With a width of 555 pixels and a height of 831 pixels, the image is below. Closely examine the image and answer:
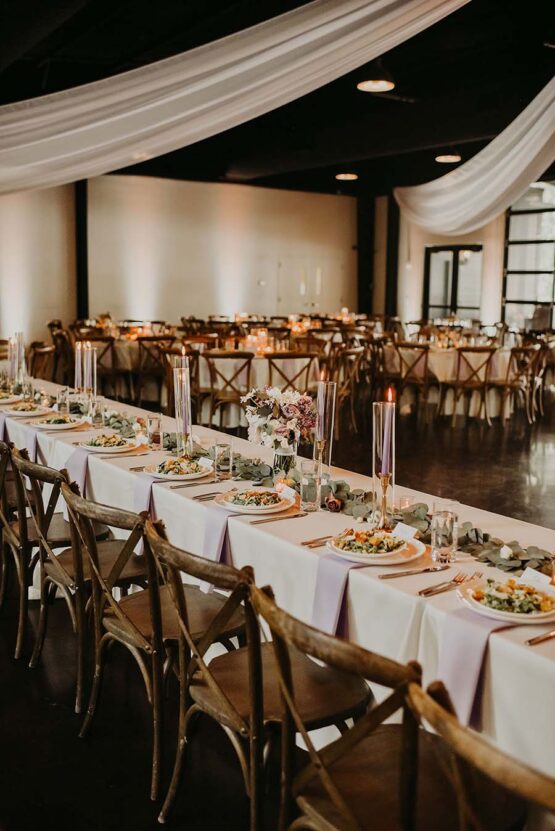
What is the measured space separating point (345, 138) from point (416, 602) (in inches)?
432

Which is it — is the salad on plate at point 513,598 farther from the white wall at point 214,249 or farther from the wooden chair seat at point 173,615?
the white wall at point 214,249

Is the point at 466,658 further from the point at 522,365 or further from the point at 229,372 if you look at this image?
the point at 522,365

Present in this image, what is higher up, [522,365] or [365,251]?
[365,251]

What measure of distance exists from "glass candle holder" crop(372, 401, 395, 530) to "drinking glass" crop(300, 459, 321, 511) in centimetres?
22

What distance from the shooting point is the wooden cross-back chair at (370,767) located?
1504 mm

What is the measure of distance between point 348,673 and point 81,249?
12929 millimetres

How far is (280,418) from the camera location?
3117 mm

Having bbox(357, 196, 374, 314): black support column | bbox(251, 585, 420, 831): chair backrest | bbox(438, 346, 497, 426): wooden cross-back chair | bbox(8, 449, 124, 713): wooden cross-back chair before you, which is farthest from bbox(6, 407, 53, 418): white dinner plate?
bbox(357, 196, 374, 314): black support column

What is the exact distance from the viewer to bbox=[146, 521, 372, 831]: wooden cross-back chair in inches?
78.7

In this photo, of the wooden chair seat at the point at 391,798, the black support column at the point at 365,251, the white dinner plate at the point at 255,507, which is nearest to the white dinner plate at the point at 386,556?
the white dinner plate at the point at 255,507

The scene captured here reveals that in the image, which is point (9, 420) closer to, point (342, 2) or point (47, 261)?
point (342, 2)

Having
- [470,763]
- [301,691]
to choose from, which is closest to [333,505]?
[301,691]

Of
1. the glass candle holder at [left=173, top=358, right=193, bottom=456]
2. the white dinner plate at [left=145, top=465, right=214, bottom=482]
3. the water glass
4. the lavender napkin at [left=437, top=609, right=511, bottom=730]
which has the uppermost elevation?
the glass candle holder at [left=173, top=358, right=193, bottom=456]

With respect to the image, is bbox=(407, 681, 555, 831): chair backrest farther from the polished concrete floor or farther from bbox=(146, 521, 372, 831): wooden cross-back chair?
the polished concrete floor
